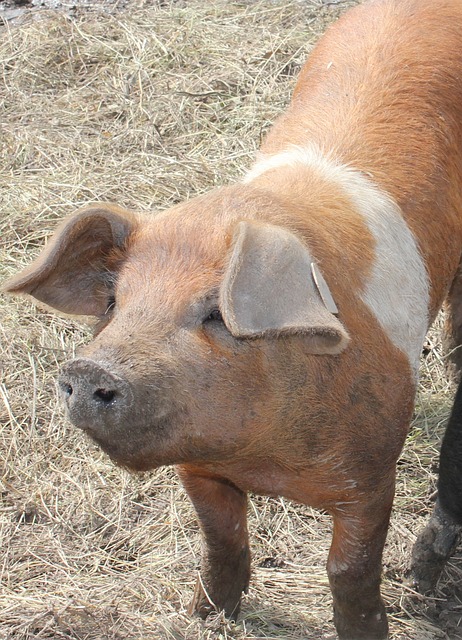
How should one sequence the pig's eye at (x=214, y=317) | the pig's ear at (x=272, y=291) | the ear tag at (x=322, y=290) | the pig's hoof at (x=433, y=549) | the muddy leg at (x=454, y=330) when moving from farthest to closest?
the muddy leg at (x=454, y=330) → the pig's hoof at (x=433, y=549) → the pig's eye at (x=214, y=317) → the ear tag at (x=322, y=290) → the pig's ear at (x=272, y=291)

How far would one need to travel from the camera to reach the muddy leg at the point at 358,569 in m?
4.10

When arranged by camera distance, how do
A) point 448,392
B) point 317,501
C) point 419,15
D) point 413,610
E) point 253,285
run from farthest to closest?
point 448,392
point 419,15
point 413,610
point 317,501
point 253,285

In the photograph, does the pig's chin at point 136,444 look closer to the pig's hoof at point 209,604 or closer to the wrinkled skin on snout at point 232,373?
the wrinkled skin on snout at point 232,373

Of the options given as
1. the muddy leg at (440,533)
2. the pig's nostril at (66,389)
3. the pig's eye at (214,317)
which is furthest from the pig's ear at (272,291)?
the muddy leg at (440,533)

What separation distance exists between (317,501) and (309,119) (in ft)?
6.03

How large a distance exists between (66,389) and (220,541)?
1.55 m

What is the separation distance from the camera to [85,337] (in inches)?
239

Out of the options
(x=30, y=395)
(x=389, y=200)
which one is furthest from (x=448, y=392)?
(x=30, y=395)

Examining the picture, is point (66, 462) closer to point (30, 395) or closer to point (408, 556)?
point (30, 395)

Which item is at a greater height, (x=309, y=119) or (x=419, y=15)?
(x=419, y=15)

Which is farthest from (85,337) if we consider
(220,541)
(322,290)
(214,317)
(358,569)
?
(322,290)

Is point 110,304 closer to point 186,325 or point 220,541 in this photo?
point 186,325

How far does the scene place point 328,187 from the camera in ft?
14.0

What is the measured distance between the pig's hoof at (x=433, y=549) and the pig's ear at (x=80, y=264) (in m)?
1.91
